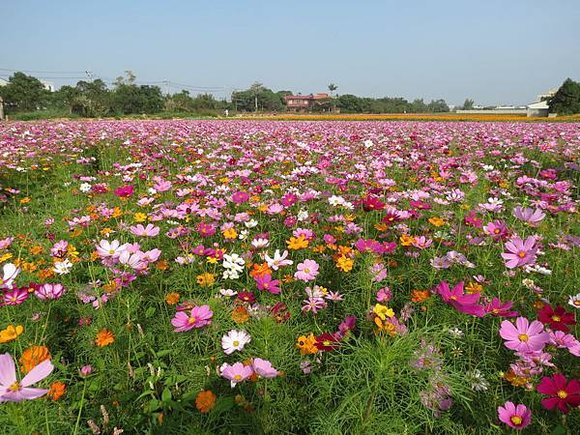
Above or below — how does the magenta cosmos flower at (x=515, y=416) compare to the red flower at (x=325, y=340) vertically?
below

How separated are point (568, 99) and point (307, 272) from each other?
37966 millimetres

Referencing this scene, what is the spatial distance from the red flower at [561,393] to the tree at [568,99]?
36.5 metres

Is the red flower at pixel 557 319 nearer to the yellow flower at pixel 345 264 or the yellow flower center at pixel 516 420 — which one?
the yellow flower center at pixel 516 420

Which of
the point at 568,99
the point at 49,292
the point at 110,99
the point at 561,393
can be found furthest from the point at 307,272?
the point at 110,99

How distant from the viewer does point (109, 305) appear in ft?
4.98

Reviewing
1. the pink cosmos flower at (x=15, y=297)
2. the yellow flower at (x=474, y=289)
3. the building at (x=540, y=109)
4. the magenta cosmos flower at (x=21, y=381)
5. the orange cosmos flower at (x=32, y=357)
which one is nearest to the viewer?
the magenta cosmos flower at (x=21, y=381)

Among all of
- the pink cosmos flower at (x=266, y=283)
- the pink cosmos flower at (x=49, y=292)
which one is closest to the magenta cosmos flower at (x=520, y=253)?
the pink cosmos flower at (x=266, y=283)

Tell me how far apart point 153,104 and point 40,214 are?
159 ft

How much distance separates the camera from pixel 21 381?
0.65m

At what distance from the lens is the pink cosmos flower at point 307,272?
4.52 ft

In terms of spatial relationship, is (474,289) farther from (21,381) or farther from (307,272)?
(21,381)

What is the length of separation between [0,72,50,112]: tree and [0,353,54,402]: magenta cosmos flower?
58794mm

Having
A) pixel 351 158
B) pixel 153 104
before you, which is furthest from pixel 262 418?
pixel 153 104

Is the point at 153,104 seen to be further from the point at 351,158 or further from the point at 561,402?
the point at 561,402
